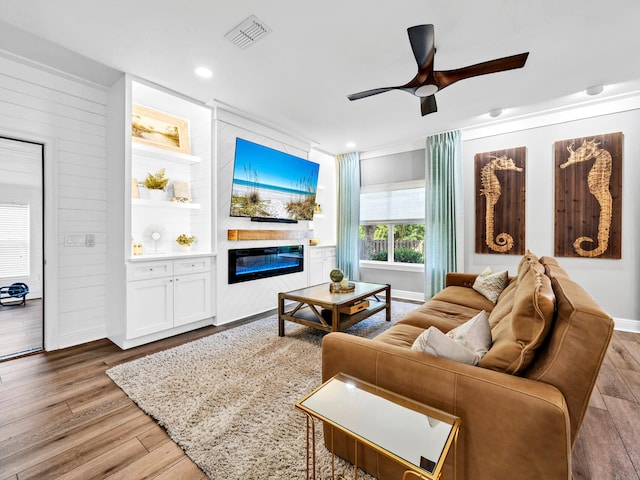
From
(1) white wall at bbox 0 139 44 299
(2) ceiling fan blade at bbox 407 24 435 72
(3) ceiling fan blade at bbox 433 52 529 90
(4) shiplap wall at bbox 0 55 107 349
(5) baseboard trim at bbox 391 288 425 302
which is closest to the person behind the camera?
(2) ceiling fan blade at bbox 407 24 435 72

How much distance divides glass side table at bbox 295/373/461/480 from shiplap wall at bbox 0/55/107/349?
299 cm

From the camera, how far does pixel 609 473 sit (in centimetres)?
135

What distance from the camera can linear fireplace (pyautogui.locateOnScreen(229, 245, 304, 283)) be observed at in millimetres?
3723

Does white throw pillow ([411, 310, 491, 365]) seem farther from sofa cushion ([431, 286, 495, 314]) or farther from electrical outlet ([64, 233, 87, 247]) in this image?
electrical outlet ([64, 233, 87, 247])

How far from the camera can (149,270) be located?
9.62ft

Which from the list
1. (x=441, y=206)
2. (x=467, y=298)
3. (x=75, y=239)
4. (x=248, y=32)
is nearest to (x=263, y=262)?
(x=75, y=239)

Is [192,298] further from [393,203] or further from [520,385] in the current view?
[393,203]

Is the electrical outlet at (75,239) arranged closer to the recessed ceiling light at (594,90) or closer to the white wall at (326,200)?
the white wall at (326,200)

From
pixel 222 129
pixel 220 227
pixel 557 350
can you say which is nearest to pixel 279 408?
pixel 557 350

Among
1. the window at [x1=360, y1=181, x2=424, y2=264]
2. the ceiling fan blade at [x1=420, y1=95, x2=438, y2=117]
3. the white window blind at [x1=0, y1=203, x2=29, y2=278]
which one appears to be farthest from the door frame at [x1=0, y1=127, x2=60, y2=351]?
the window at [x1=360, y1=181, x2=424, y2=264]

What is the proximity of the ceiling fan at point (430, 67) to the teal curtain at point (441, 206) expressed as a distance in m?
2.00

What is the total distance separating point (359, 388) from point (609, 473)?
1.28 m

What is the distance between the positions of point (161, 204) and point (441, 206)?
12.5ft

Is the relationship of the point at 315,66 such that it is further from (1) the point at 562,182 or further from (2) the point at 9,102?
(1) the point at 562,182
